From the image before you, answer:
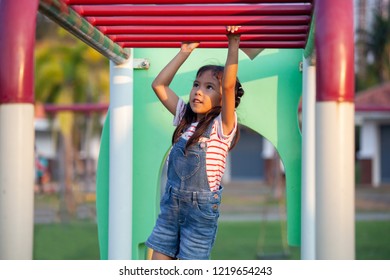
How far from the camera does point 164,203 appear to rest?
3145 millimetres

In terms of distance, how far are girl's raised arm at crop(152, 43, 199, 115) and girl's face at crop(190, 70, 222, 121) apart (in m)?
0.13

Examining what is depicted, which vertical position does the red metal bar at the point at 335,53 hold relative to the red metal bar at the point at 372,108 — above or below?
below

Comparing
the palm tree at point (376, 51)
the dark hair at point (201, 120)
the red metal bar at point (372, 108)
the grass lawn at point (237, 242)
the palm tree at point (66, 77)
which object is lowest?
the grass lawn at point (237, 242)

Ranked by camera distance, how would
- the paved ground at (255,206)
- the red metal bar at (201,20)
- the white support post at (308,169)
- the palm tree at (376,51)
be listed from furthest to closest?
1. the palm tree at (376,51)
2. the paved ground at (255,206)
3. the white support post at (308,169)
4. the red metal bar at (201,20)

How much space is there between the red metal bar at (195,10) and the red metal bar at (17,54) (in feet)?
2.21

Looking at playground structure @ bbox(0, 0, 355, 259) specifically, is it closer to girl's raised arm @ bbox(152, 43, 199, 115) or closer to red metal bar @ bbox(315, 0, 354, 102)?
red metal bar @ bbox(315, 0, 354, 102)

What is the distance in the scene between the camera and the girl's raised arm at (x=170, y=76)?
321cm

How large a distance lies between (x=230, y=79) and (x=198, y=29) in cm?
55

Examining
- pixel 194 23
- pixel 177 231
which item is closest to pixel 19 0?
Result: pixel 194 23

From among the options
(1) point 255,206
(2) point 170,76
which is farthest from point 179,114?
(1) point 255,206

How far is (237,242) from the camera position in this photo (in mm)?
9148

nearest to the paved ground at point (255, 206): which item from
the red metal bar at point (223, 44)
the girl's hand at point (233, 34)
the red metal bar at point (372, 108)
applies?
the red metal bar at point (372, 108)

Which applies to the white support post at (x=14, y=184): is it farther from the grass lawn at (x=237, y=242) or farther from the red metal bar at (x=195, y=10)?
the grass lawn at (x=237, y=242)
